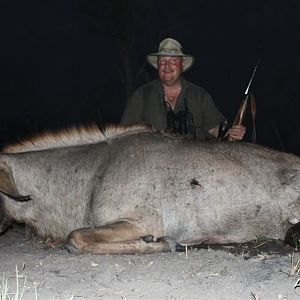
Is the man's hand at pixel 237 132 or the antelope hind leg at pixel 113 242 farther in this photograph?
the man's hand at pixel 237 132

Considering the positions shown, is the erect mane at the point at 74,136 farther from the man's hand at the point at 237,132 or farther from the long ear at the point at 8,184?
the man's hand at the point at 237,132

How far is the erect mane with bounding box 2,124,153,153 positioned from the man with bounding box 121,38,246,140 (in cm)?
106

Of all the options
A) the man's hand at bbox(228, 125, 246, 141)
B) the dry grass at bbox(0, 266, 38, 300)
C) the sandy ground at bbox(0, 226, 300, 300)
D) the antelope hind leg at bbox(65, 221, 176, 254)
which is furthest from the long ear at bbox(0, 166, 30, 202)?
the man's hand at bbox(228, 125, 246, 141)

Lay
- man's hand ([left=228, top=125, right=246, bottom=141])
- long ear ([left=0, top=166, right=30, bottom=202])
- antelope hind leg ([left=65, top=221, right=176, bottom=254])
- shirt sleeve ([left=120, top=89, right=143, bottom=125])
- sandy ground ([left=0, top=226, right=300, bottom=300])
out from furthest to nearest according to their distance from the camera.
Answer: shirt sleeve ([left=120, top=89, right=143, bottom=125])
man's hand ([left=228, top=125, right=246, bottom=141])
long ear ([left=0, top=166, right=30, bottom=202])
antelope hind leg ([left=65, top=221, right=176, bottom=254])
sandy ground ([left=0, top=226, right=300, bottom=300])

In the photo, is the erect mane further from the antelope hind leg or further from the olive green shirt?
the olive green shirt

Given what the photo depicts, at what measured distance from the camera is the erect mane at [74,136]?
5301 millimetres

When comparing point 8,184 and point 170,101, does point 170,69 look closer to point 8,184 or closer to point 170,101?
point 170,101

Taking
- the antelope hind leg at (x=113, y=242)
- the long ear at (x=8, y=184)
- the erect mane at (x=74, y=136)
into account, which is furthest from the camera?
the erect mane at (x=74, y=136)

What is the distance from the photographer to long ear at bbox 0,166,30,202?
507 cm

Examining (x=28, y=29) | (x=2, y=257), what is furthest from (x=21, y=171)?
(x=28, y=29)

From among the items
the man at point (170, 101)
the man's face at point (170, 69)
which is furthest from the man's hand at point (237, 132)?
the man's face at point (170, 69)

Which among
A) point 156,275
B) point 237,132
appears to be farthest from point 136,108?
point 156,275

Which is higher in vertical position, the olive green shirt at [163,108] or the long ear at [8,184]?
the olive green shirt at [163,108]

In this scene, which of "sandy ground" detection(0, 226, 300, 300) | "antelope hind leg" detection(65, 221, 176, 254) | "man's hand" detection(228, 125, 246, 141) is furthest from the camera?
"man's hand" detection(228, 125, 246, 141)
